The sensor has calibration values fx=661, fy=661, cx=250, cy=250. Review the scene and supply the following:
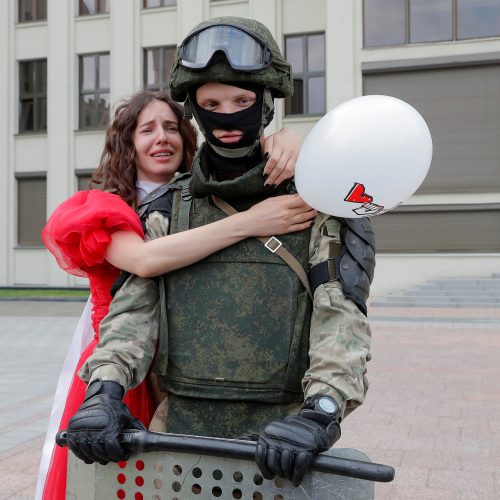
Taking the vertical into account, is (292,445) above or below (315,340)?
below

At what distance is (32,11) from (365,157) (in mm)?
23823

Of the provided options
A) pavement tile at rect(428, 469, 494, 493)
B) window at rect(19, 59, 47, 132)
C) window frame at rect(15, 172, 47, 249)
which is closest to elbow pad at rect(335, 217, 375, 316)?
pavement tile at rect(428, 469, 494, 493)

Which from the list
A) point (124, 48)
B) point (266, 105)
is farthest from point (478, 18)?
point (266, 105)

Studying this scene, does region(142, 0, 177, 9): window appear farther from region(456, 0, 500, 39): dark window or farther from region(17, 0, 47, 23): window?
region(456, 0, 500, 39): dark window

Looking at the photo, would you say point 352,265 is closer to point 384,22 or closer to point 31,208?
point 384,22

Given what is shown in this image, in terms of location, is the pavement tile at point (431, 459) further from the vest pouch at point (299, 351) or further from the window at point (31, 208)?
the window at point (31, 208)

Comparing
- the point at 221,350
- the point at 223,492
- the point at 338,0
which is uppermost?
the point at 338,0

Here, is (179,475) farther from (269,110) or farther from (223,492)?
(269,110)

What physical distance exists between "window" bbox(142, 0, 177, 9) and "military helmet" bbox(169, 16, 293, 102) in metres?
21.2

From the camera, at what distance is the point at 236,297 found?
5.44 ft

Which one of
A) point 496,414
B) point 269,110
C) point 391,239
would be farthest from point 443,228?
point 269,110

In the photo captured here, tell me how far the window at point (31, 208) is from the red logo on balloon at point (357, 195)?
2178cm

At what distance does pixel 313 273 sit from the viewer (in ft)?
5.26

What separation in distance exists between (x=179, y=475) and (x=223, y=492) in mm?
95
